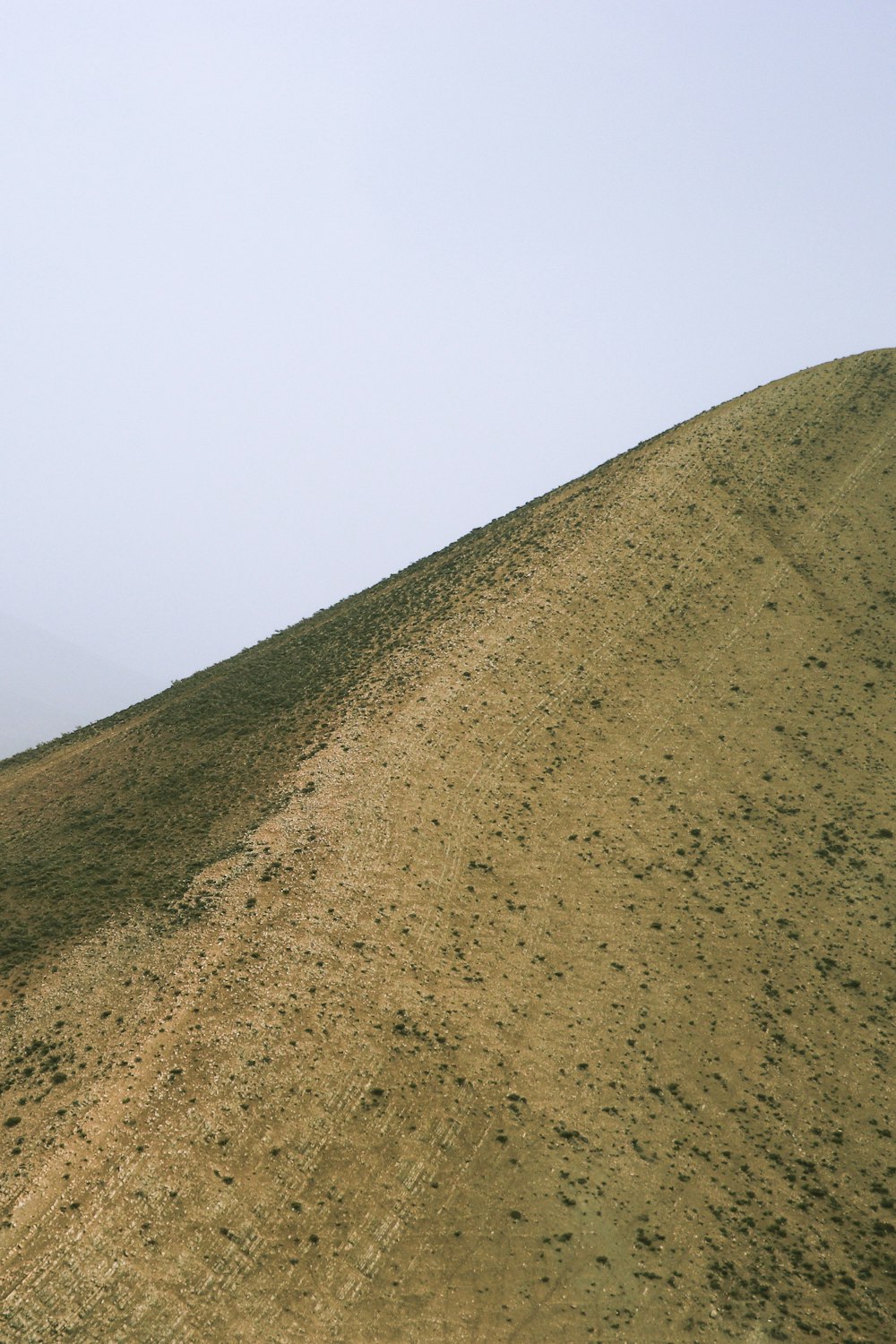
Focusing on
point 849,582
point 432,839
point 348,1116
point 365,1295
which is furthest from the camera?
point 849,582

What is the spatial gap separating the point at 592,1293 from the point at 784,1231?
20.6 feet

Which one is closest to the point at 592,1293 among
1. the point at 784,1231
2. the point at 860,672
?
the point at 784,1231

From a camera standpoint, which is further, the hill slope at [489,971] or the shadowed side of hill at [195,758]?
the shadowed side of hill at [195,758]

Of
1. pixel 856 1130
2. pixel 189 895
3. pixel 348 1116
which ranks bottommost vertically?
pixel 856 1130

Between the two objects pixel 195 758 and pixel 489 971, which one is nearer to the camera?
pixel 489 971

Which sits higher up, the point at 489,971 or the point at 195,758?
the point at 195,758

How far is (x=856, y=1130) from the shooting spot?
29062 mm

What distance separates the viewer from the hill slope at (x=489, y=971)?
81.4ft

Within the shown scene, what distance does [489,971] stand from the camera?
110ft

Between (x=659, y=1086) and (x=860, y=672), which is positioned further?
(x=860, y=672)

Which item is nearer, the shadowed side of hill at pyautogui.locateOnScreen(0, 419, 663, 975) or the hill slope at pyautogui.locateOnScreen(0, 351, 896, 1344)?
the hill slope at pyautogui.locateOnScreen(0, 351, 896, 1344)

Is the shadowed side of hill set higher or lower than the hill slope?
higher

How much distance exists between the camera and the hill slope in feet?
81.4

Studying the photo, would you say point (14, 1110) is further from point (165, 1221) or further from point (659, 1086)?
point (659, 1086)
